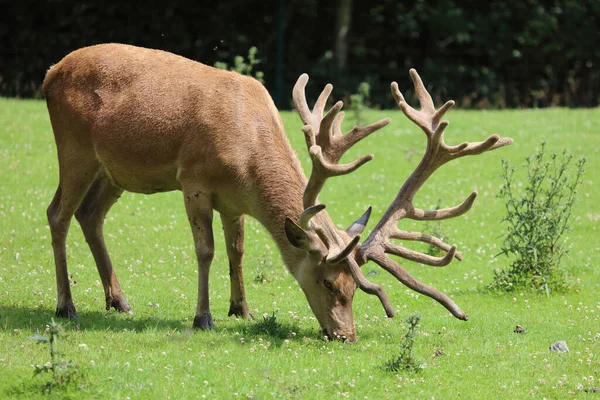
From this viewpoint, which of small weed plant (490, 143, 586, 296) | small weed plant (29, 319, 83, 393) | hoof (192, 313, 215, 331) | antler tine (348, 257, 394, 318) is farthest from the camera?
small weed plant (490, 143, 586, 296)

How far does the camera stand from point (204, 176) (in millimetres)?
9469

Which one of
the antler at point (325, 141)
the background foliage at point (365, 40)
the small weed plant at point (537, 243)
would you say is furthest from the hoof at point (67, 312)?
the background foliage at point (365, 40)

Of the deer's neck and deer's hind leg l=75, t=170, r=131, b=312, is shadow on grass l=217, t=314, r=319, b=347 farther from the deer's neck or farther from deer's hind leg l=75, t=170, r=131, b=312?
deer's hind leg l=75, t=170, r=131, b=312

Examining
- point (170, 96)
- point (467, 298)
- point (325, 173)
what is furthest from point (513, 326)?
point (170, 96)

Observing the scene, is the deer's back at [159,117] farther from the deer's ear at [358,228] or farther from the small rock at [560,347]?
the small rock at [560,347]

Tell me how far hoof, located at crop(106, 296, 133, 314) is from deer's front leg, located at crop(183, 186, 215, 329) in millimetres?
1114

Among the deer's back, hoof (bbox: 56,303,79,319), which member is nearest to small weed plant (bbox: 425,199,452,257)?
the deer's back

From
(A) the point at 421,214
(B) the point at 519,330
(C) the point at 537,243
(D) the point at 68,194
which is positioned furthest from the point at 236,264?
(C) the point at 537,243

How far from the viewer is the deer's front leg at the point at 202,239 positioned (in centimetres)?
945

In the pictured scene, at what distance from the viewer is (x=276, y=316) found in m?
10.2

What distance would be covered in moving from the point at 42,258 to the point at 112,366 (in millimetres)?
5099

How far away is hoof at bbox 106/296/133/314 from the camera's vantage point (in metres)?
10.3

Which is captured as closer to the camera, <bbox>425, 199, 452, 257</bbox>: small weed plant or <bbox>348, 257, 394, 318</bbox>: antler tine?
<bbox>348, 257, 394, 318</bbox>: antler tine

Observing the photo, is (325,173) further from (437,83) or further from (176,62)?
(437,83)
